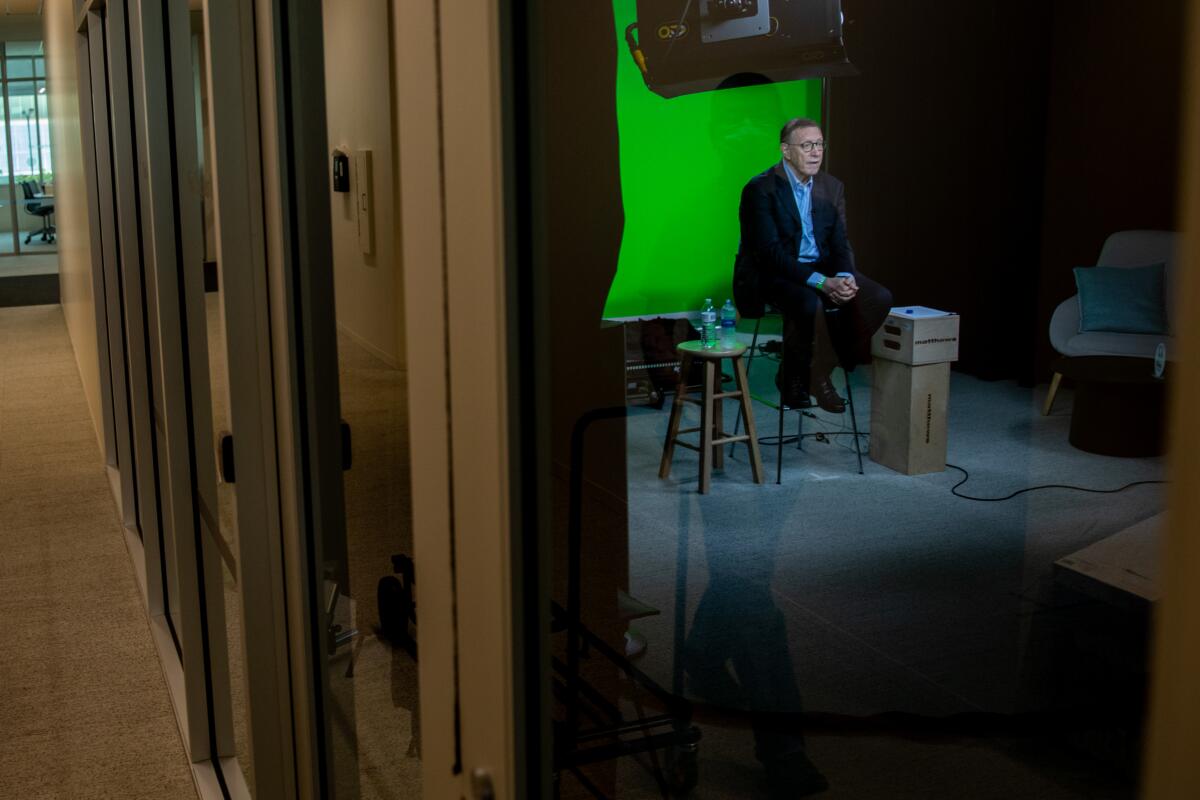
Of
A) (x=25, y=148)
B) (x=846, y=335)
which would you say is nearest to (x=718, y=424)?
(x=846, y=335)

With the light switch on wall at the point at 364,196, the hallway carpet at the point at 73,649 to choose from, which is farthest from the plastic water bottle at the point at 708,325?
the hallway carpet at the point at 73,649

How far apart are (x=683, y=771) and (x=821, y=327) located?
1.16 feet

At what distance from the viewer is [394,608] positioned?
1.32m

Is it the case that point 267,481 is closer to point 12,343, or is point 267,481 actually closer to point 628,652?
point 628,652

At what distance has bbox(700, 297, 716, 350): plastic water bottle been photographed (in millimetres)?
712

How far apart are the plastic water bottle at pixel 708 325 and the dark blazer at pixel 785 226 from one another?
0.04m

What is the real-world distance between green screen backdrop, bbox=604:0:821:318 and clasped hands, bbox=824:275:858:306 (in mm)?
76

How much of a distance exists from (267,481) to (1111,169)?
4.38 feet

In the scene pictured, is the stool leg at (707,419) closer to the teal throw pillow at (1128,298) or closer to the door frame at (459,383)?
the door frame at (459,383)

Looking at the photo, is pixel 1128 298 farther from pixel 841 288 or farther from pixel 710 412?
pixel 710 412

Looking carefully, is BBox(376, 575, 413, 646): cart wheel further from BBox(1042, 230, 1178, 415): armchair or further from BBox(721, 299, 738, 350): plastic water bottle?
BBox(1042, 230, 1178, 415): armchair

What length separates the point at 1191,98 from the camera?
0.98ft

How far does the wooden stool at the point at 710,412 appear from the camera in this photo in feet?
2.35

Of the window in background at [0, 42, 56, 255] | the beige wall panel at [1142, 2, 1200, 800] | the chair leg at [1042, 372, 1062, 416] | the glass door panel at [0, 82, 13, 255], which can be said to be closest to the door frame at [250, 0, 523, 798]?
the chair leg at [1042, 372, 1062, 416]
